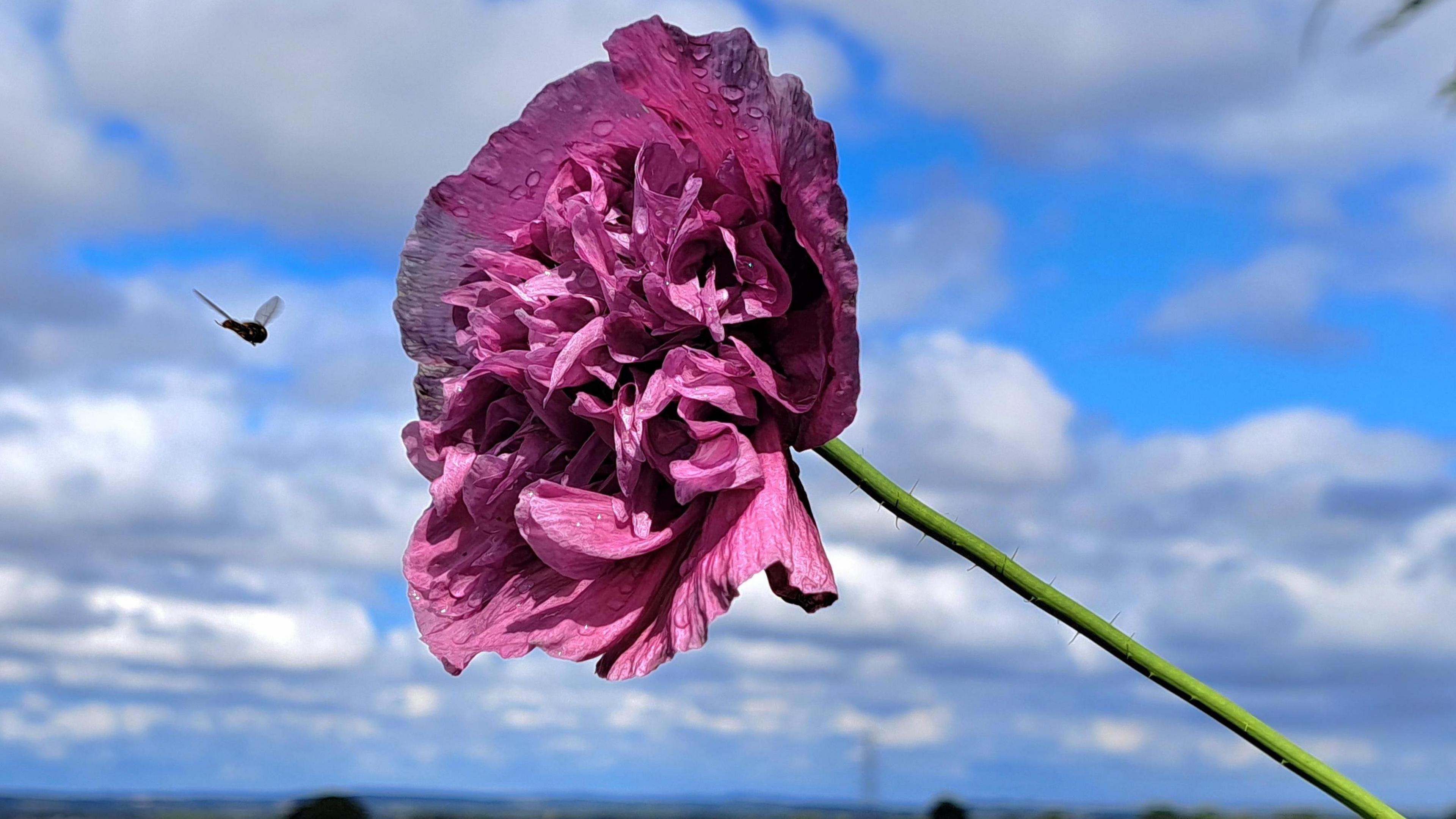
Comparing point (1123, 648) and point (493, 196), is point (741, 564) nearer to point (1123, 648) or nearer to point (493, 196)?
point (1123, 648)

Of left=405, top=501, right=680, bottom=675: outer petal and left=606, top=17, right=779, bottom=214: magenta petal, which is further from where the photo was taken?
left=405, top=501, right=680, bottom=675: outer petal

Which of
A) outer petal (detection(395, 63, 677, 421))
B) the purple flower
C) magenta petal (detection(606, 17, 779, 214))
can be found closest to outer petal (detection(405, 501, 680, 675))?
the purple flower

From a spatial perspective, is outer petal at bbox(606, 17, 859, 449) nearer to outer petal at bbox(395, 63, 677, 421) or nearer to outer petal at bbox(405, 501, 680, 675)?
outer petal at bbox(395, 63, 677, 421)

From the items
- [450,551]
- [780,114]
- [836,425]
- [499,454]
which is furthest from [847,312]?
[450,551]

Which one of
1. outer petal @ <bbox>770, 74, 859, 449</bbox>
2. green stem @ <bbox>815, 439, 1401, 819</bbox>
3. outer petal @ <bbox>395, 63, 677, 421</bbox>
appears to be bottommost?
green stem @ <bbox>815, 439, 1401, 819</bbox>

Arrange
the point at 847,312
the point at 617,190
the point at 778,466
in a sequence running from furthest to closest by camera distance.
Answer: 1. the point at 617,190
2. the point at 778,466
3. the point at 847,312

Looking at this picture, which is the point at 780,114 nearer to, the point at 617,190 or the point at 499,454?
the point at 617,190

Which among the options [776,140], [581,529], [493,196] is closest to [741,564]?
[581,529]
